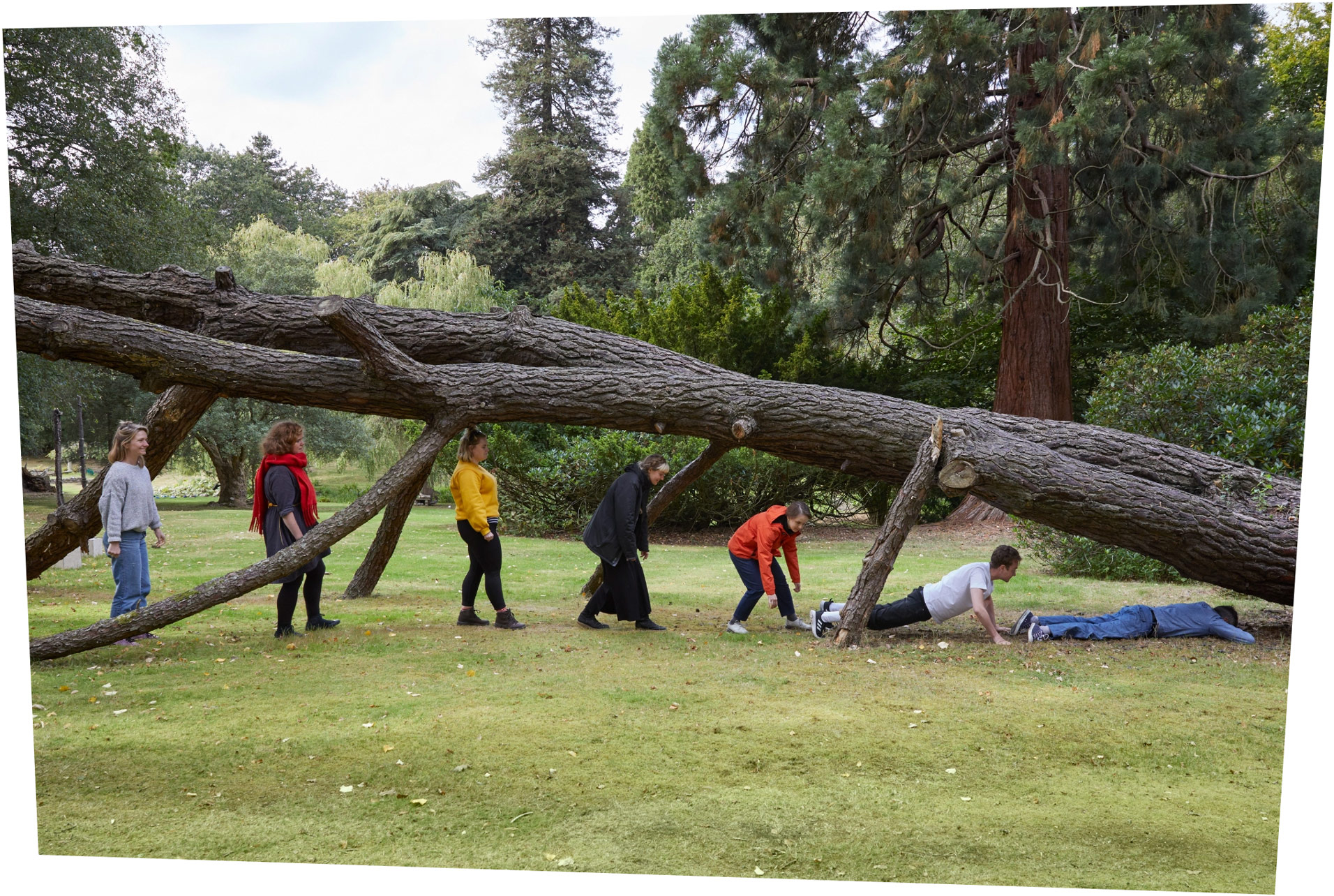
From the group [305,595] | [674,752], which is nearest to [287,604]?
[305,595]

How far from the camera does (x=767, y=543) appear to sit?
21.8ft

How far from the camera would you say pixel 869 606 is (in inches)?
242

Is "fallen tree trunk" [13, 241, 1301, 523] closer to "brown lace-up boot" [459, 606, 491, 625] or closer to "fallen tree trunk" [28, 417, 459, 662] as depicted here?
"fallen tree trunk" [28, 417, 459, 662]

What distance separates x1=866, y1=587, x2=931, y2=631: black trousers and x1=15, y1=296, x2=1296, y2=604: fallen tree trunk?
0.84 m

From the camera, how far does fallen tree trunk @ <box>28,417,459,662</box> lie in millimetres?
5254

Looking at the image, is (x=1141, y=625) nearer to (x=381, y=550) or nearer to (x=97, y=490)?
(x=381, y=550)

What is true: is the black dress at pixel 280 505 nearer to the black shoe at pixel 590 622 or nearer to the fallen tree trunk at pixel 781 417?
the fallen tree trunk at pixel 781 417

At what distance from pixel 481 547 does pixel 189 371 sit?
7.13ft

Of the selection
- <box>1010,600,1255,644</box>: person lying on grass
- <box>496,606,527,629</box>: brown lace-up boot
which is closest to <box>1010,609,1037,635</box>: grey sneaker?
<box>1010,600,1255,644</box>: person lying on grass

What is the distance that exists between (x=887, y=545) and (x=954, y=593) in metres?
0.70

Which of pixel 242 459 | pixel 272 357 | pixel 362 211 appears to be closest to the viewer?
pixel 272 357

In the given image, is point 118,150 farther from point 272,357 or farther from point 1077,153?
point 1077,153

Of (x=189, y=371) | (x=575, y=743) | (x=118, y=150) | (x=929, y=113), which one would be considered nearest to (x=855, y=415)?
(x=575, y=743)

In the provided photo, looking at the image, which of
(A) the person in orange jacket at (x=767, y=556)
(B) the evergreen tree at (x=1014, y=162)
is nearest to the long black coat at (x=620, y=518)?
(A) the person in orange jacket at (x=767, y=556)
